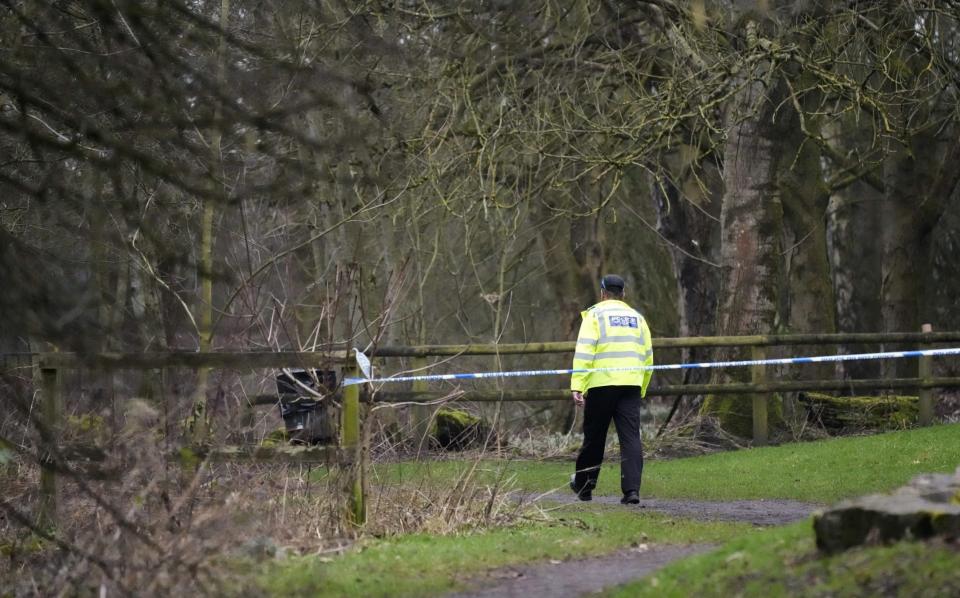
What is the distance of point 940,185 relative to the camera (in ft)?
81.1

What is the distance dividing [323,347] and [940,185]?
669 inches

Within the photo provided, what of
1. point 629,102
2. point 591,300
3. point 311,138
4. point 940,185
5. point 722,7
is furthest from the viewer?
point 591,300

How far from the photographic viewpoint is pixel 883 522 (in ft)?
22.4

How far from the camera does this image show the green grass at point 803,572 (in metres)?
6.16

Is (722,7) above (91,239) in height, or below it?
above

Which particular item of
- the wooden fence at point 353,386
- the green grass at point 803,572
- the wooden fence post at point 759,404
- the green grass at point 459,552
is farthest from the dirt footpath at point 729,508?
the wooden fence post at point 759,404

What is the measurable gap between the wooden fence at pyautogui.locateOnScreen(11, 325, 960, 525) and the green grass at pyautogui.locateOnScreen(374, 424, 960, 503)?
93cm

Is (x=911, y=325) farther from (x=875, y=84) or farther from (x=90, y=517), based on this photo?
(x=90, y=517)

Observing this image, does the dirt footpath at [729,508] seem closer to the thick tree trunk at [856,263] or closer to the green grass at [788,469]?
the green grass at [788,469]

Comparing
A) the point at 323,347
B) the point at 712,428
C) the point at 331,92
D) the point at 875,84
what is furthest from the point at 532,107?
the point at 331,92

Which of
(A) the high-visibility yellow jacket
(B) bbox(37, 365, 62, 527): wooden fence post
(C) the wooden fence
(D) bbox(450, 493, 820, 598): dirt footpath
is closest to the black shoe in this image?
(A) the high-visibility yellow jacket

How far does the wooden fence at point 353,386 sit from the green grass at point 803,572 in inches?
94.5

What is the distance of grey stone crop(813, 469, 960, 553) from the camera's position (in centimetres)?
668

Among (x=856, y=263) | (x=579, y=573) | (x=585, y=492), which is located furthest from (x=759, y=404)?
(x=856, y=263)
